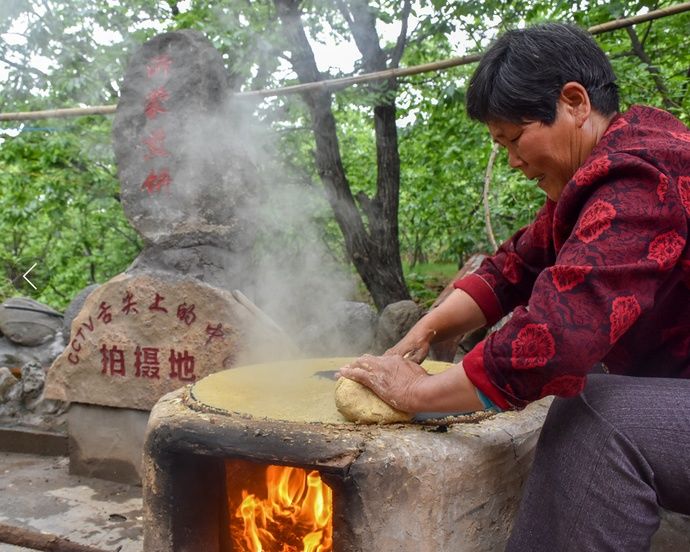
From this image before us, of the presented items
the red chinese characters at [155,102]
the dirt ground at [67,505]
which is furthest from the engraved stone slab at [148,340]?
the red chinese characters at [155,102]

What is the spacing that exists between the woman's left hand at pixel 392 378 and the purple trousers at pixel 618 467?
1.36 feet

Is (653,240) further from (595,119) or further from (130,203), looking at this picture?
(130,203)

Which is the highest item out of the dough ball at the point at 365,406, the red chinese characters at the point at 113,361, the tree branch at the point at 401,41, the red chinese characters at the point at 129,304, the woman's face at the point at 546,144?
the tree branch at the point at 401,41

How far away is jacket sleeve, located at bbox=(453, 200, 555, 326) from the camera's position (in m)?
2.42

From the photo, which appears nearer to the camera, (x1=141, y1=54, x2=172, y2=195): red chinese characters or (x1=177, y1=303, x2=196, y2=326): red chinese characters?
(x1=177, y1=303, x2=196, y2=326): red chinese characters

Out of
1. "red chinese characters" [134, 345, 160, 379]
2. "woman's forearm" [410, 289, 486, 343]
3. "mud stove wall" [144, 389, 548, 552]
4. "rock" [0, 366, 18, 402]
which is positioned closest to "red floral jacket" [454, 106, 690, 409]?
"mud stove wall" [144, 389, 548, 552]

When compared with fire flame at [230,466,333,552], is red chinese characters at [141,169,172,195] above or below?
above

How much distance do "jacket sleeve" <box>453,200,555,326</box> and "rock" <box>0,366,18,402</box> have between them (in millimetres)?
4855

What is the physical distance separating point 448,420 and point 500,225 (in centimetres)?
620

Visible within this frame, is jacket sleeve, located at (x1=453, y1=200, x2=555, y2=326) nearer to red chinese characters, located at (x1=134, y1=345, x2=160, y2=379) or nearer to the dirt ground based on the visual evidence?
the dirt ground

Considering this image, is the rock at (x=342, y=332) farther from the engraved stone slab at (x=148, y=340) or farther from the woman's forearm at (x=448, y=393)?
the woman's forearm at (x=448, y=393)

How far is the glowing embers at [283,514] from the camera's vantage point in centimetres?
242

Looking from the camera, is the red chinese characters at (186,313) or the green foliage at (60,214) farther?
the green foliage at (60,214)

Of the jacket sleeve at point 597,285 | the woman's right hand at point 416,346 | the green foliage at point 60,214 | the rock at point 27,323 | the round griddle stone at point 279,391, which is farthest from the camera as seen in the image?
the green foliage at point 60,214
